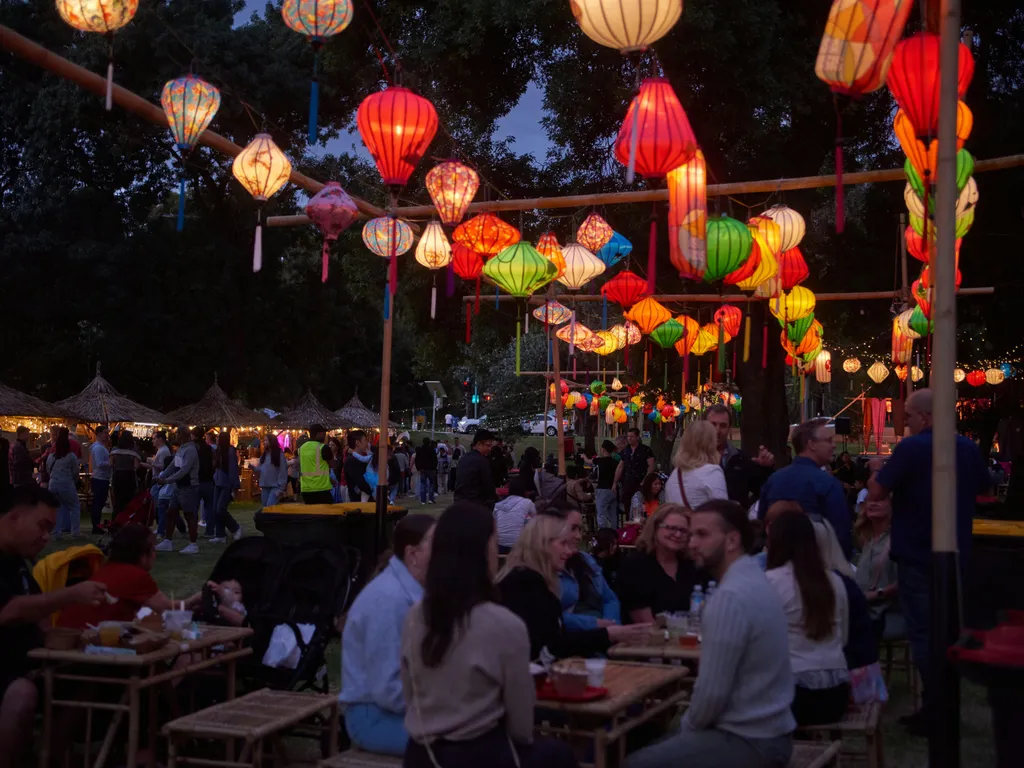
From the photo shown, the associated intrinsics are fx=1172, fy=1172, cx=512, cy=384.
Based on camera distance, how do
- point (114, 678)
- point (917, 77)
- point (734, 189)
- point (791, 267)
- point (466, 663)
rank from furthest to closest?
point (791, 267), point (734, 189), point (917, 77), point (114, 678), point (466, 663)

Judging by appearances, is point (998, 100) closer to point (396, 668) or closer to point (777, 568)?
point (777, 568)

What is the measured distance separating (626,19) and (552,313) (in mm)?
9393

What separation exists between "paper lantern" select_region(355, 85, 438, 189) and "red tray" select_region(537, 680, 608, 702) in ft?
15.1

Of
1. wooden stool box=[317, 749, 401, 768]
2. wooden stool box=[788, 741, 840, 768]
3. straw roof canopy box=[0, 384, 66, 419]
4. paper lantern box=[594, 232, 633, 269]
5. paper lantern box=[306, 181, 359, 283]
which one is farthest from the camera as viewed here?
straw roof canopy box=[0, 384, 66, 419]

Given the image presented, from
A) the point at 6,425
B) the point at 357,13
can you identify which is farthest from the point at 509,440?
the point at 357,13

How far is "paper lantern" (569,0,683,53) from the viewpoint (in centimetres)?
657

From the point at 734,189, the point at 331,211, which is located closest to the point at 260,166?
the point at 331,211

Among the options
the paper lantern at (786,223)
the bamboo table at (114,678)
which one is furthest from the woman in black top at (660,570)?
the paper lantern at (786,223)

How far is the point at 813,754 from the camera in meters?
4.64

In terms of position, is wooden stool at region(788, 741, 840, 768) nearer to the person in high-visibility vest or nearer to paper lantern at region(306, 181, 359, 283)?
paper lantern at region(306, 181, 359, 283)

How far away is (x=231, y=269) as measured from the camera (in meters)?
34.4

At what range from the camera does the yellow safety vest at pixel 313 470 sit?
16062 mm

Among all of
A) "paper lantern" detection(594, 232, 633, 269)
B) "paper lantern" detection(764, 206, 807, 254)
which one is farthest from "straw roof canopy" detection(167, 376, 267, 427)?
"paper lantern" detection(764, 206, 807, 254)

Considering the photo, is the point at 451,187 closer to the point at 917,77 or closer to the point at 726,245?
the point at 726,245
